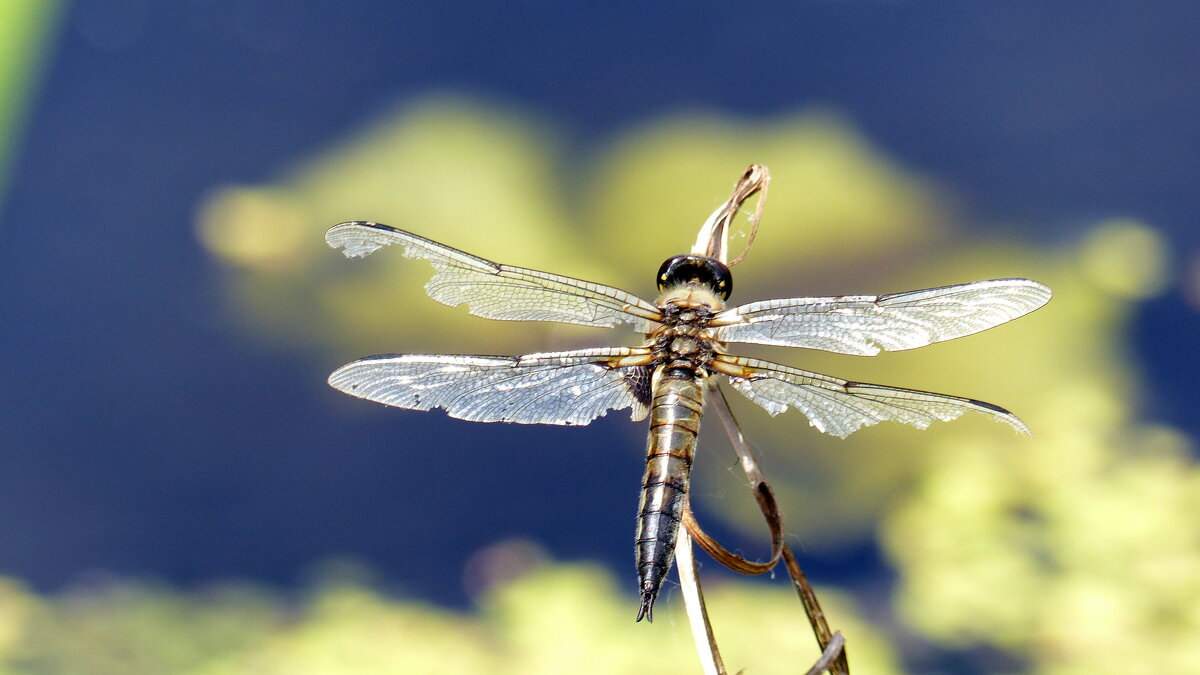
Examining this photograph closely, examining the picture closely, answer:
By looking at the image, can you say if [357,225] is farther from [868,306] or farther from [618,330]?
[868,306]

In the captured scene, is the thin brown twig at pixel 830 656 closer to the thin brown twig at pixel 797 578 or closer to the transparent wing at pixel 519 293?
the thin brown twig at pixel 797 578

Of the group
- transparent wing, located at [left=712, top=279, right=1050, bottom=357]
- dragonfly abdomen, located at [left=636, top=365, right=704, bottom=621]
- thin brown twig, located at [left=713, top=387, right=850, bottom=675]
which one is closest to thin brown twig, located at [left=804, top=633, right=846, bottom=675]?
thin brown twig, located at [left=713, top=387, right=850, bottom=675]

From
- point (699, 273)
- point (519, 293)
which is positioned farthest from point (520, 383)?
point (699, 273)

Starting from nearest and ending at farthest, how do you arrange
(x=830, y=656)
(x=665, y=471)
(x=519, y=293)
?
(x=830, y=656) → (x=665, y=471) → (x=519, y=293)

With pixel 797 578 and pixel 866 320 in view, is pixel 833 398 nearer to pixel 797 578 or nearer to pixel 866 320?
pixel 866 320

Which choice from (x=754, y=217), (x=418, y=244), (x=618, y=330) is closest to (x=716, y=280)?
(x=754, y=217)

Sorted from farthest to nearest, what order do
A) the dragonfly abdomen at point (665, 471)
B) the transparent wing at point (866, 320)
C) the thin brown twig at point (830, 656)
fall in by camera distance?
the transparent wing at point (866, 320)
the dragonfly abdomen at point (665, 471)
the thin brown twig at point (830, 656)

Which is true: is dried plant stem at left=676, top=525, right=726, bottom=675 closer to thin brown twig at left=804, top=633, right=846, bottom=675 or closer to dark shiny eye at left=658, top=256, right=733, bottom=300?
thin brown twig at left=804, top=633, right=846, bottom=675

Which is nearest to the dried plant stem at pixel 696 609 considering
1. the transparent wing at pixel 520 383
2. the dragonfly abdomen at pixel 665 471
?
the dragonfly abdomen at pixel 665 471
